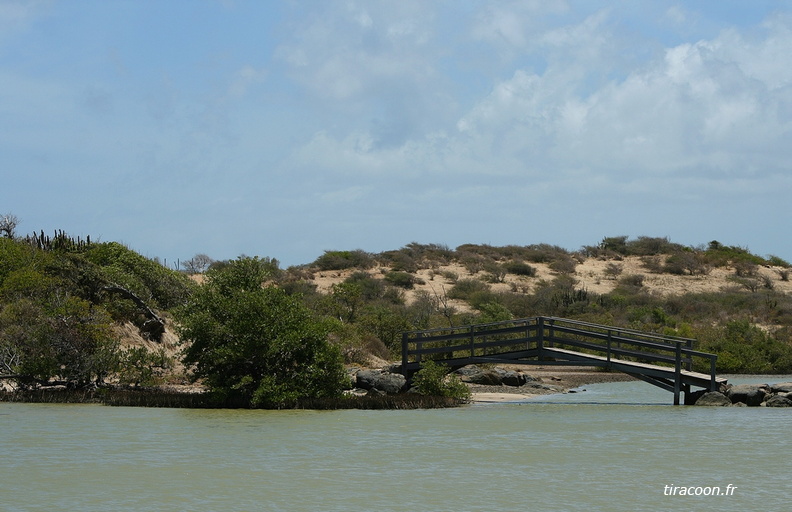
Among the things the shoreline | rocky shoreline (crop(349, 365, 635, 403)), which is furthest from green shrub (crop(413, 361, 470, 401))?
rocky shoreline (crop(349, 365, 635, 403))

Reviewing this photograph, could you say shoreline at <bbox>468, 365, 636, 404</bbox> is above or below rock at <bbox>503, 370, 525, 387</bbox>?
below

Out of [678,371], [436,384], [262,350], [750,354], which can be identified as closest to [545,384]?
[678,371]

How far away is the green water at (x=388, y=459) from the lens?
46.6 feet

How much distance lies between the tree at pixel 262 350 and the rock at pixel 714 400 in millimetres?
9681

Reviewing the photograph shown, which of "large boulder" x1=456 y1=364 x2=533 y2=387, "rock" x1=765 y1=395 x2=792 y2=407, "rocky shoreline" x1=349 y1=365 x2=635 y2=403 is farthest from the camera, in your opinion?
"large boulder" x1=456 y1=364 x2=533 y2=387

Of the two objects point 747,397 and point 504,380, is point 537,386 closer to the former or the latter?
point 504,380

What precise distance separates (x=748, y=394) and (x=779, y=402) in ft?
2.74

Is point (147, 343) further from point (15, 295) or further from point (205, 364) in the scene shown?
point (205, 364)

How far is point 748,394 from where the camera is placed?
26391 mm

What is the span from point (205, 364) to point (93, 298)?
967 centimetres

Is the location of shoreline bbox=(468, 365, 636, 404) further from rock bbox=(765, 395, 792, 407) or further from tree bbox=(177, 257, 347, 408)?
rock bbox=(765, 395, 792, 407)

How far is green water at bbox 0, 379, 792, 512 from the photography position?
14203 mm

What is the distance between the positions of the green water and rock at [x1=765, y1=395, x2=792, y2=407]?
0.74 metres

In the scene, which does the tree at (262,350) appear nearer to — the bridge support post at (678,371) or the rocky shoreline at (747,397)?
the bridge support post at (678,371)
